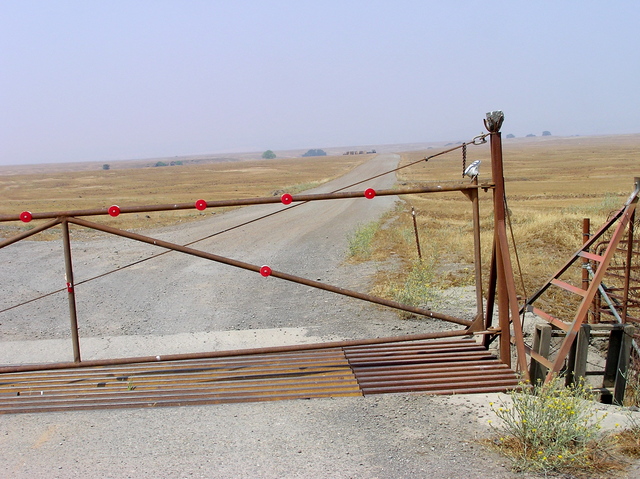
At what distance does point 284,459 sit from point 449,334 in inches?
77.2

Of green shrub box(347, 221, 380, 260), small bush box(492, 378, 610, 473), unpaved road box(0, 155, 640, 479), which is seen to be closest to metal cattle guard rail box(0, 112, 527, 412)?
unpaved road box(0, 155, 640, 479)

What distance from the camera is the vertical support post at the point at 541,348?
16.8 feet

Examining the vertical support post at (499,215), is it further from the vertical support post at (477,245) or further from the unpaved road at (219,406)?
the unpaved road at (219,406)

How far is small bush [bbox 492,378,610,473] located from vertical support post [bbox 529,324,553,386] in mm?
1818

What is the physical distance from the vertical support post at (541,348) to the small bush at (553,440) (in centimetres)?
182

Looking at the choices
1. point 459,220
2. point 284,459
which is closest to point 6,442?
point 284,459

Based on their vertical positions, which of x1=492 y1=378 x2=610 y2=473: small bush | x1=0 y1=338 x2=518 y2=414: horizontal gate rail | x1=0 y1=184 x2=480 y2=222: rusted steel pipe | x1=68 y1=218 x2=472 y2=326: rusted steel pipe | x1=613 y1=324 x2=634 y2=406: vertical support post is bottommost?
x1=613 y1=324 x2=634 y2=406: vertical support post

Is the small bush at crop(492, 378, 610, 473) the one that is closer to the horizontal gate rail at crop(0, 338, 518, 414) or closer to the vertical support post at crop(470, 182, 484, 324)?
the horizontal gate rail at crop(0, 338, 518, 414)

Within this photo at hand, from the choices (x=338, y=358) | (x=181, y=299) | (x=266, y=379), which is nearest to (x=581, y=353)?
(x=338, y=358)

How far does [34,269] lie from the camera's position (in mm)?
11602

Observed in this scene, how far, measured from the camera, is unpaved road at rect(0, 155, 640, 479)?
3.22m

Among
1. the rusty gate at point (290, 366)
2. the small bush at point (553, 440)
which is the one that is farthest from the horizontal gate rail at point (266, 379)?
the small bush at point (553, 440)

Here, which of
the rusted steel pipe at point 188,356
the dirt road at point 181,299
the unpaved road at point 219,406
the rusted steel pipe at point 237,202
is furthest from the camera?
the dirt road at point 181,299

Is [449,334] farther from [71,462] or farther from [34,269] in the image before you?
[34,269]
